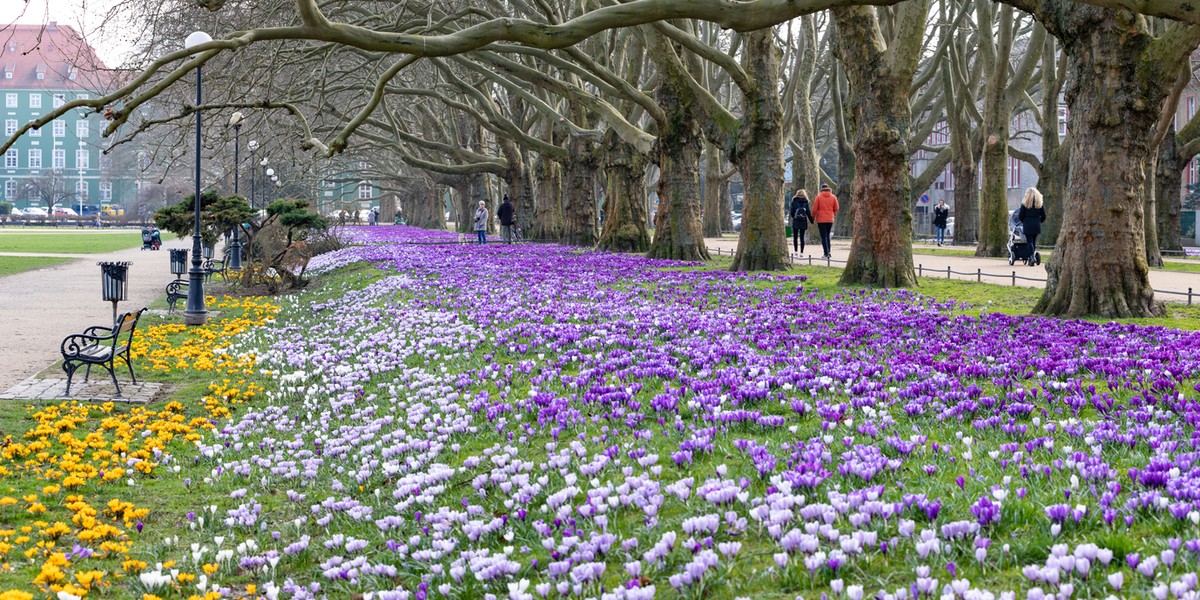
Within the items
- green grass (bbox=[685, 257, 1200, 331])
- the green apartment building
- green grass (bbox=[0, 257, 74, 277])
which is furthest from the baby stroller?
the green apartment building

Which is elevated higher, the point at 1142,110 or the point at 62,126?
the point at 62,126

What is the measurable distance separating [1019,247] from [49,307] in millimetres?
19077

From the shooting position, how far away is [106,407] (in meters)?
9.30

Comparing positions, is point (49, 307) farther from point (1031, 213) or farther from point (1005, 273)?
point (1031, 213)

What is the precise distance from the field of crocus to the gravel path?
10.1ft

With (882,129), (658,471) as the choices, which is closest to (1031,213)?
(882,129)

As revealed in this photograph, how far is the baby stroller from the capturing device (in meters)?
22.8

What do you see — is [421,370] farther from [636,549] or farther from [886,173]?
[886,173]

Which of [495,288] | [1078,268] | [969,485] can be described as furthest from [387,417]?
[495,288]

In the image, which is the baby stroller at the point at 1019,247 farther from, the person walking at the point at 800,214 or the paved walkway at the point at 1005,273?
the person walking at the point at 800,214

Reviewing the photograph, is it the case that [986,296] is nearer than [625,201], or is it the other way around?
[986,296]

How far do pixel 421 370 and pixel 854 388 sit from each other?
13.9 feet

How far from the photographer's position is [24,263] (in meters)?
30.6

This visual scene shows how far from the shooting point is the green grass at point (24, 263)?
90.8 ft
